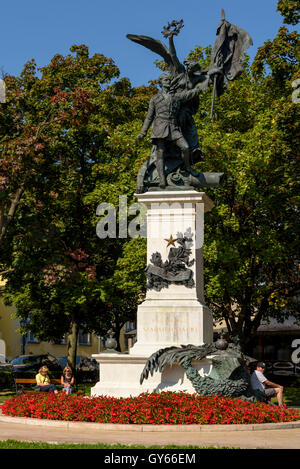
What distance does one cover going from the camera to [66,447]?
29.2 feet

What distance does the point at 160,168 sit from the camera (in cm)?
1653

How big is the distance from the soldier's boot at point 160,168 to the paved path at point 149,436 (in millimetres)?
6698

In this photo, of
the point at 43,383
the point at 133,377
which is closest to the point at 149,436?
the point at 133,377

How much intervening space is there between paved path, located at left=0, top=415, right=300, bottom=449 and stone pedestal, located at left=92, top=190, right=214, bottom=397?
2.85 meters

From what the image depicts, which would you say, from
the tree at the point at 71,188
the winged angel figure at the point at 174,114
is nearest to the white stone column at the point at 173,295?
the winged angel figure at the point at 174,114

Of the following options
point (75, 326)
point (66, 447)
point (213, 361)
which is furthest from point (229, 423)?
point (75, 326)

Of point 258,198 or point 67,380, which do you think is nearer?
point 67,380

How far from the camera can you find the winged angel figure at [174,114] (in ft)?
54.1

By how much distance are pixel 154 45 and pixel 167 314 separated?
6.82 meters

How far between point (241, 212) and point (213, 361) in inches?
626

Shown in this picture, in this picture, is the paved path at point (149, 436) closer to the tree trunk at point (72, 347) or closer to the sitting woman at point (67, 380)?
the sitting woman at point (67, 380)

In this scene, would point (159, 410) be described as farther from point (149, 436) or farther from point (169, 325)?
point (169, 325)

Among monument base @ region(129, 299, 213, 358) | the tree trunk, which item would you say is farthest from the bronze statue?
the tree trunk

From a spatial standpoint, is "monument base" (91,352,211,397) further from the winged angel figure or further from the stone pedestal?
the winged angel figure
